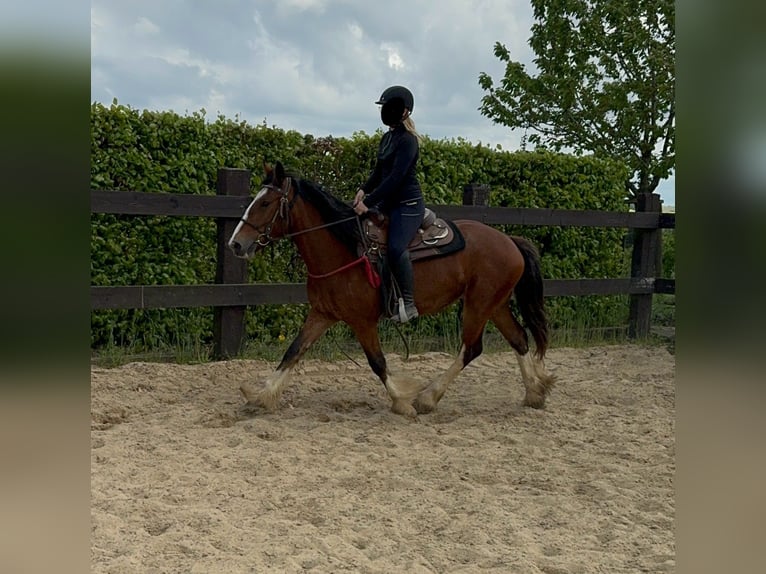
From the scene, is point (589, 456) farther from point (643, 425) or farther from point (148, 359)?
point (148, 359)

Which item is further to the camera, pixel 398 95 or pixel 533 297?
pixel 533 297

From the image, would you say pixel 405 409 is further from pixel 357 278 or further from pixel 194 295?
pixel 194 295

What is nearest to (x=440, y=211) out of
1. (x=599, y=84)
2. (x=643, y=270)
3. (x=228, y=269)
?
(x=228, y=269)

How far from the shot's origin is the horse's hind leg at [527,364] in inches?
223

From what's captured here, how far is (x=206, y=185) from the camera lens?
7191 mm

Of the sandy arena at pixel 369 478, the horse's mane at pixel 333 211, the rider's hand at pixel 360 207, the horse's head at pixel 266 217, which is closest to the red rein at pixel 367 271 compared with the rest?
the horse's mane at pixel 333 211

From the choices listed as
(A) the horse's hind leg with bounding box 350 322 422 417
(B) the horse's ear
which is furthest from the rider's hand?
(A) the horse's hind leg with bounding box 350 322 422 417

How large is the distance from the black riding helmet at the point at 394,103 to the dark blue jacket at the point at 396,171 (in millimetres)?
72

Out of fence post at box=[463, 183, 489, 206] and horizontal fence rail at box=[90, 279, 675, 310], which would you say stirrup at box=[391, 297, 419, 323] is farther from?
fence post at box=[463, 183, 489, 206]

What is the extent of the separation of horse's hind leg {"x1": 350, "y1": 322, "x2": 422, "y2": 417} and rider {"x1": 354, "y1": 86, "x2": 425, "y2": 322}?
0.24m

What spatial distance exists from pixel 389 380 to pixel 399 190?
136 centimetres

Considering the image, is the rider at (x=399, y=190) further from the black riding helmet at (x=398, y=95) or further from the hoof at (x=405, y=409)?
the hoof at (x=405, y=409)
